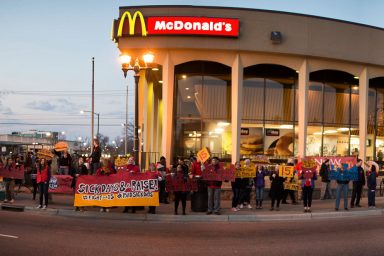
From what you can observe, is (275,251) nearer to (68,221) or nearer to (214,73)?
(68,221)

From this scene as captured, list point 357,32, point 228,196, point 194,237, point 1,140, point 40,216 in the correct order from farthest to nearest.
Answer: point 1,140
point 357,32
point 228,196
point 40,216
point 194,237

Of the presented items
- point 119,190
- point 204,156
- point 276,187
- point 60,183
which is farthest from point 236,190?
point 60,183

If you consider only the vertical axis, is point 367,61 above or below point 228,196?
above

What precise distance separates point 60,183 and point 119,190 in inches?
206

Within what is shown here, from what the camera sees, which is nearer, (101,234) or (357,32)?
(101,234)

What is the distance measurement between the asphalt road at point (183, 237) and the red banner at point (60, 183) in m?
4.30

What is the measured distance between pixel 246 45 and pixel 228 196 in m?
10.0

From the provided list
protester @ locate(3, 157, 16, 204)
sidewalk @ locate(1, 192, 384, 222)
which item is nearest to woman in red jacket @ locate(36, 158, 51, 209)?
sidewalk @ locate(1, 192, 384, 222)

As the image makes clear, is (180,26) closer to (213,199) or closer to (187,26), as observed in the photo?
(187,26)

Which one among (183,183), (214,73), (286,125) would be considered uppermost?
(214,73)

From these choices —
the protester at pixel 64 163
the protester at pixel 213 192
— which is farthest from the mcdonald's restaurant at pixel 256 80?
the protester at pixel 213 192

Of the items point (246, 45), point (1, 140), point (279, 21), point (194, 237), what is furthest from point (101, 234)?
point (1, 140)

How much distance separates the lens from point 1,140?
317 feet

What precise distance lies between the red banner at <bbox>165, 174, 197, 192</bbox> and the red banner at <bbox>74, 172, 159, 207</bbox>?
19.2 inches
